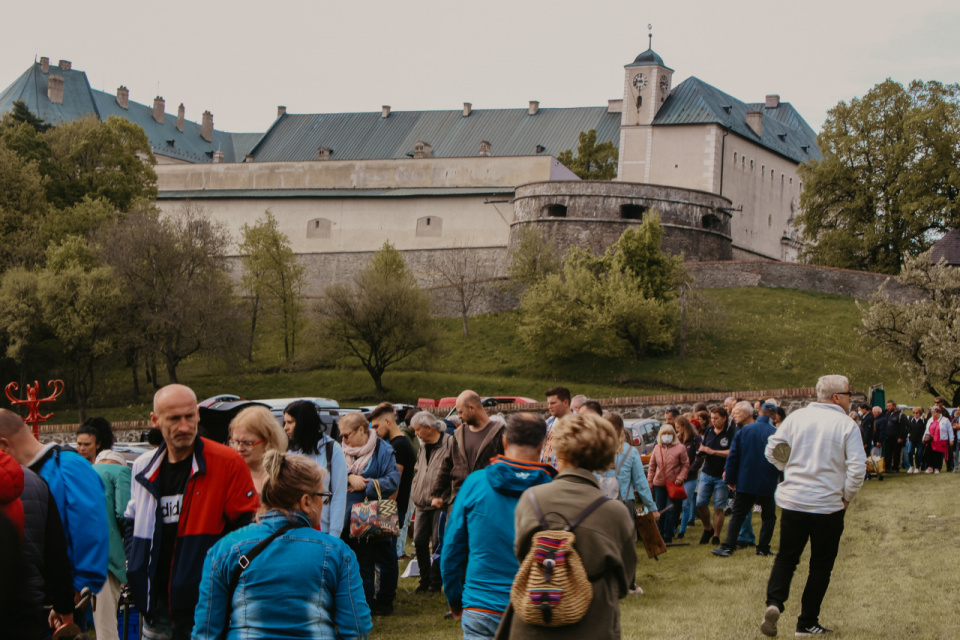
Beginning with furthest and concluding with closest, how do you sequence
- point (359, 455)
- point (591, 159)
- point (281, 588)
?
point (591, 159) < point (359, 455) < point (281, 588)

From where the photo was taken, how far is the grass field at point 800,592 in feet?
25.7

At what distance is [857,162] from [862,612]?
5136 centimetres

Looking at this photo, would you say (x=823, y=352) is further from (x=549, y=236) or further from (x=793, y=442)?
(x=793, y=442)

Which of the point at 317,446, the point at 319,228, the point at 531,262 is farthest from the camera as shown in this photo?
the point at 319,228

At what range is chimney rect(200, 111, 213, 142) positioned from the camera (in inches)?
3644

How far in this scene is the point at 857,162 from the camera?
55.5m

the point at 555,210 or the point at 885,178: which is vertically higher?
the point at 885,178

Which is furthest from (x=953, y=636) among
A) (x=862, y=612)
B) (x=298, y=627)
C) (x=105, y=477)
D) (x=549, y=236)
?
(x=549, y=236)

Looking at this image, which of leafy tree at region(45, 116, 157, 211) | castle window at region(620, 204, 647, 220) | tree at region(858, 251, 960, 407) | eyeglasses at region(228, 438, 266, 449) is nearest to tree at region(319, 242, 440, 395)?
castle window at region(620, 204, 647, 220)

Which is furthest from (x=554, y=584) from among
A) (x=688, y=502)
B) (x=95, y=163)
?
(x=95, y=163)

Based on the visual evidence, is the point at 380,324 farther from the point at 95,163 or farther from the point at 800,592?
the point at 800,592

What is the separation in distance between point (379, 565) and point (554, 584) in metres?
5.01

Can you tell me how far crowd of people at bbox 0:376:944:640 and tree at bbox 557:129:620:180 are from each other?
61.8 metres

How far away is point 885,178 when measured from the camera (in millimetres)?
54125
